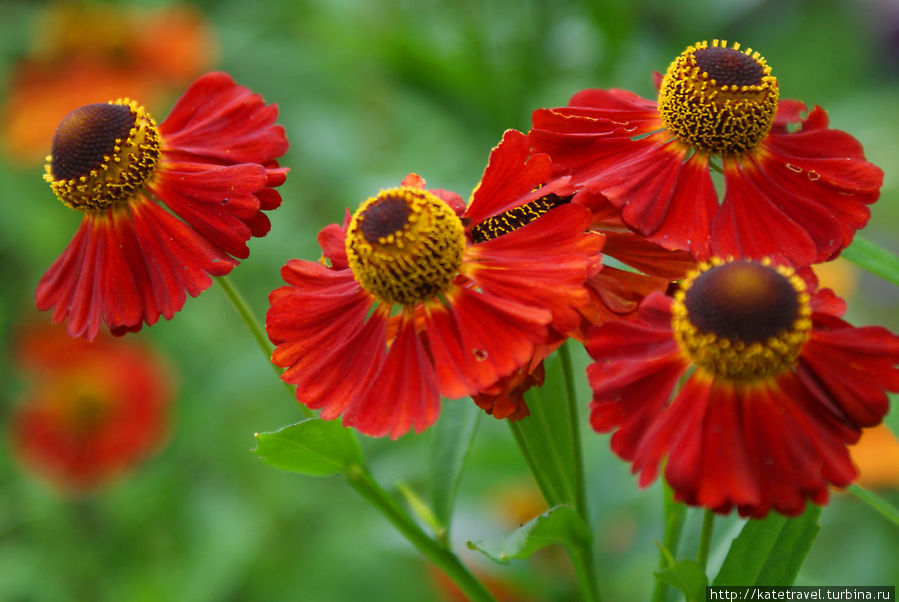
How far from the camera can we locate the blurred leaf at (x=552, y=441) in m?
0.98

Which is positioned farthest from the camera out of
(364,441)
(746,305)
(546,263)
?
(364,441)

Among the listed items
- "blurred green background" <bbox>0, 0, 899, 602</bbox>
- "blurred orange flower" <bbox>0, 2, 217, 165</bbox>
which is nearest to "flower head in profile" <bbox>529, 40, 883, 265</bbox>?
"blurred green background" <bbox>0, 0, 899, 602</bbox>

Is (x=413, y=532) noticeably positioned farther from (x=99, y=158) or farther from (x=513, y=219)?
(x=99, y=158)

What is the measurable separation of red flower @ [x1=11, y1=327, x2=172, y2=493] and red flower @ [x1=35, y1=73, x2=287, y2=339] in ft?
4.32

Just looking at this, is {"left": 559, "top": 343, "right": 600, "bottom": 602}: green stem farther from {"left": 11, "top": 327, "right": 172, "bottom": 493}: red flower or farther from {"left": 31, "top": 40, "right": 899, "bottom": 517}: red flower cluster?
{"left": 11, "top": 327, "right": 172, "bottom": 493}: red flower

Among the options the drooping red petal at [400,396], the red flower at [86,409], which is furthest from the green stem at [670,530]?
the red flower at [86,409]

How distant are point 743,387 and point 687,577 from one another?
0.18 metres

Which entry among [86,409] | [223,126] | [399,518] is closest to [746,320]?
[399,518]

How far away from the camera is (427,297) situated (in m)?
0.90

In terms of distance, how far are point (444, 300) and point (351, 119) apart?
241 cm

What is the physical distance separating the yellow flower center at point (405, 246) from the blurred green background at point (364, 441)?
2.78 ft

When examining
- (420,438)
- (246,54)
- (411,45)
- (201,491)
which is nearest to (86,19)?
(246,54)

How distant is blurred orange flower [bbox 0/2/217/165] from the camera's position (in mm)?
2758

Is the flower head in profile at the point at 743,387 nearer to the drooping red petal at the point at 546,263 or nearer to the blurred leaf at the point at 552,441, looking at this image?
the drooping red petal at the point at 546,263
